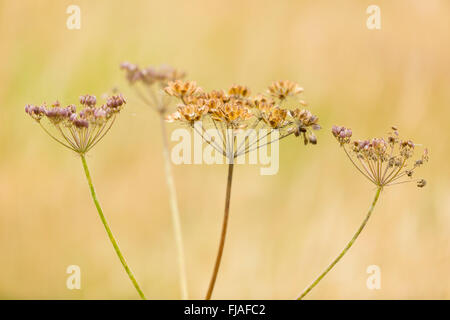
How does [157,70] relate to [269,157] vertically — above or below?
above

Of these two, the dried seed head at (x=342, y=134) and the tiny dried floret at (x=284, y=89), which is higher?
the tiny dried floret at (x=284, y=89)

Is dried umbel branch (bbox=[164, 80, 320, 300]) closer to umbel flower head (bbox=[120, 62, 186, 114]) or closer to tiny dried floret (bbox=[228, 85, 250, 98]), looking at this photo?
tiny dried floret (bbox=[228, 85, 250, 98])

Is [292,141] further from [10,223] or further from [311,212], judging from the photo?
[10,223]

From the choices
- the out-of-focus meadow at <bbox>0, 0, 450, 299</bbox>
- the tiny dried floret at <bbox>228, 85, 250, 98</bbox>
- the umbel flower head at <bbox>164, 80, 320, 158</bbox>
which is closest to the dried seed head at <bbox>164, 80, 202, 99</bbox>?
the umbel flower head at <bbox>164, 80, 320, 158</bbox>

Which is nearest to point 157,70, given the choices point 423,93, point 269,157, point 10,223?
point 269,157

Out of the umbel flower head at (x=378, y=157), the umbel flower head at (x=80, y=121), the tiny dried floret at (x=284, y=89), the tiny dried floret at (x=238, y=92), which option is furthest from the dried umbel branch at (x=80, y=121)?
the umbel flower head at (x=378, y=157)

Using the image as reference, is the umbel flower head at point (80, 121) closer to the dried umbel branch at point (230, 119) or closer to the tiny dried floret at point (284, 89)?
the dried umbel branch at point (230, 119)
